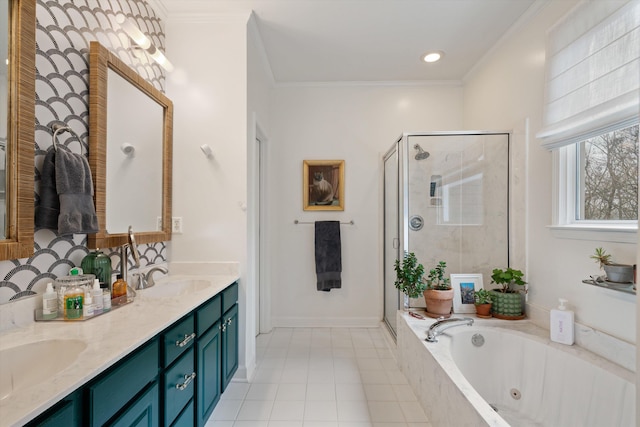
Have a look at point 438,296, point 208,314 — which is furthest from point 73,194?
point 438,296

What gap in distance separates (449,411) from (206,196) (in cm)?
187

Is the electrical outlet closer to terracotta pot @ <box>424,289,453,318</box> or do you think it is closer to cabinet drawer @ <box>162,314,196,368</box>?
cabinet drawer @ <box>162,314,196,368</box>

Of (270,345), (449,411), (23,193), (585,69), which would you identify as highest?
(585,69)

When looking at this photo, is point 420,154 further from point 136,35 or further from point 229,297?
point 136,35

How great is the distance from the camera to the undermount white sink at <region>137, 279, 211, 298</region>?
1.70 meters

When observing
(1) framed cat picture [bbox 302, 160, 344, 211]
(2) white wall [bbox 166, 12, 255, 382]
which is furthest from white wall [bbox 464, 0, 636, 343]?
(2) white wall [bbox 166, 12, 255, 382]

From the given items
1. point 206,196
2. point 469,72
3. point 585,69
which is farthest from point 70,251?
point 469,72

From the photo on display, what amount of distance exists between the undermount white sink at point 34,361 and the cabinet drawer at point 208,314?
530mm

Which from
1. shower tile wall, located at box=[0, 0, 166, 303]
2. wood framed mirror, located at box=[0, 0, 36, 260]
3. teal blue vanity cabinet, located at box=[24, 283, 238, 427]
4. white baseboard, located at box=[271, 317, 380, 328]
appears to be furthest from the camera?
white baseboard, located at box=[271, 317, 380, 328]

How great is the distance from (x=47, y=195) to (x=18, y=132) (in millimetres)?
238

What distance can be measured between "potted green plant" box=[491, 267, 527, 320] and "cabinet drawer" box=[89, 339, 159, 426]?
208 centimetres

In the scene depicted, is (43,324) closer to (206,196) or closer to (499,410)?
(206,196)

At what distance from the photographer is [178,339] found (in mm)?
1221

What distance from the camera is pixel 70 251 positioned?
1.27 metres
